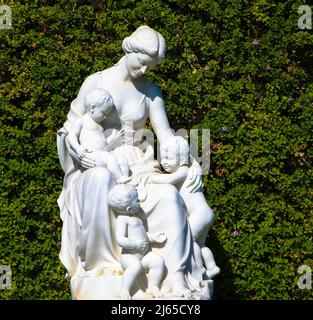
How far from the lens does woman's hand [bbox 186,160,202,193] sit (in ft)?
23.5

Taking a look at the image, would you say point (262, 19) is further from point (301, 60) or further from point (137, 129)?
point (137, 129)

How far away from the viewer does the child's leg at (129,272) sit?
6668 millimetres

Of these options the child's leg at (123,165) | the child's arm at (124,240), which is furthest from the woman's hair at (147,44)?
the child's arm at (124,240)

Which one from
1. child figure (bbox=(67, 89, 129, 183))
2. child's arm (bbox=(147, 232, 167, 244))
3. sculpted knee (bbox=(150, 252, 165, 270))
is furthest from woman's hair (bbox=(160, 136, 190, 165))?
sculpted knee (bbox=(150, 252, 165, 270))

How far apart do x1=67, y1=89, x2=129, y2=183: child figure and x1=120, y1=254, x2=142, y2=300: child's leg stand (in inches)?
23.6

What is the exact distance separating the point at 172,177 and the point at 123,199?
0.48 m

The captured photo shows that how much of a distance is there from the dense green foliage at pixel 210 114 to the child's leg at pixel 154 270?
2.20 meters

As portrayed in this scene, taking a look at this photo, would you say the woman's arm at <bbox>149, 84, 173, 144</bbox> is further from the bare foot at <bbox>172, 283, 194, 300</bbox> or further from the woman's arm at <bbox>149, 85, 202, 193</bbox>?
the bare foot at <bbox>172, 283, 194, 300</bbox>

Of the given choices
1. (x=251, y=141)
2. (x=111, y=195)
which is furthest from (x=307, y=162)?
(x=111, y=195)

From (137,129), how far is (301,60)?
2.32 metres

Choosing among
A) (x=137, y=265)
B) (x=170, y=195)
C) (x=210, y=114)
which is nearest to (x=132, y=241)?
(x=137, y=265)

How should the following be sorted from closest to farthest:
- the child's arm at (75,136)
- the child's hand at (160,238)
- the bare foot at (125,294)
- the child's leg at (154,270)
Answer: the bare foot at (125,294), the child's leg at (154,270), the child's hand at (160,238), the child's arm at (75,136)

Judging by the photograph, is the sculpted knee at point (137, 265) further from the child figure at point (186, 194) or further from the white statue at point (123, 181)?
the child figure at point (186, 194)

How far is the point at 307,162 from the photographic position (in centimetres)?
925
